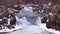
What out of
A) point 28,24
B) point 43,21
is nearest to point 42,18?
point 43,21

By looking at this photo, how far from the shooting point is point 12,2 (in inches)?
191

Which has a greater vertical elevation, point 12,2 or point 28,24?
point 12,2

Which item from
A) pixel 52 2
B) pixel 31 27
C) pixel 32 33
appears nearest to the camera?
pixel 32 33

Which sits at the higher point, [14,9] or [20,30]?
[14,9]

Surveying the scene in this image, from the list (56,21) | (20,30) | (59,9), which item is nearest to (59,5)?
(59,9)

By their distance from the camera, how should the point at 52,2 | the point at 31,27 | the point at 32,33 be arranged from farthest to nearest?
the point at 52,2 → the point at 31,27 → the point at 32,33

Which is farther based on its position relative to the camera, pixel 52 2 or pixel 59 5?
pixel 52 2

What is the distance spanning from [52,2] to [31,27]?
1.04 metres

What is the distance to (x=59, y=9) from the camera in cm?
415

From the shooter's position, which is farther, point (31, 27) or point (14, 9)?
point (14, 9)

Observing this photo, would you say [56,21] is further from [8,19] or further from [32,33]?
[8,19]

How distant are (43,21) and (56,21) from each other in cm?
41

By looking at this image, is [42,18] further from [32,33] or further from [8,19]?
[8,19]

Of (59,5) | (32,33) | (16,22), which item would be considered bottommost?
(32,33)
